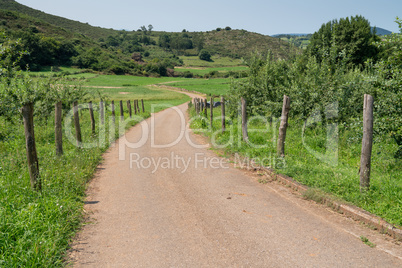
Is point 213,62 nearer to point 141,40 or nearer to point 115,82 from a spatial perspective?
point 141,40

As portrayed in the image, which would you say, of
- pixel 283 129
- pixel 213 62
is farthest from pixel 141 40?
pixel 283 129

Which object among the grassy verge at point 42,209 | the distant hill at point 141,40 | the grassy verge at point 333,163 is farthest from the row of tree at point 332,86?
the distant hill at point 141,40

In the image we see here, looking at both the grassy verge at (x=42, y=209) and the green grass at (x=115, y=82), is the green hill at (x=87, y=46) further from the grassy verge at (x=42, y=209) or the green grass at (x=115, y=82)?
the grassy verge at (x=42, y=209)

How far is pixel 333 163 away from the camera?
8461 millimetres

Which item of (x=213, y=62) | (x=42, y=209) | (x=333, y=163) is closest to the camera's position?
(x=42, y=209)

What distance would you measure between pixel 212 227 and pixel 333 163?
16.7 ft

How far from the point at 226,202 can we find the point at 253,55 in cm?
1187

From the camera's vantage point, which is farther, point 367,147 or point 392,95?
point 392,95

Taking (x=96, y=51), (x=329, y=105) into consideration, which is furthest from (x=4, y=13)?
(x=329, y=105)

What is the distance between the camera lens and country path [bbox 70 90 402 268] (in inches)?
165

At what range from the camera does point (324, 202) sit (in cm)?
612

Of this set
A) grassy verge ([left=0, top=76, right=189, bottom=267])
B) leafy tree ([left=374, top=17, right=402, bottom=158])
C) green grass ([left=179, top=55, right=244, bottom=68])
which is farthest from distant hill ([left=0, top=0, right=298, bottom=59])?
grassy verge ([left=0, top=76, right=189, bottom=267])

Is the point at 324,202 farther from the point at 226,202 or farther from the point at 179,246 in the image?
the point at 179,246

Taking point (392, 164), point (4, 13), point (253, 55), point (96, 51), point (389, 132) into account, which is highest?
point (4, 13)
